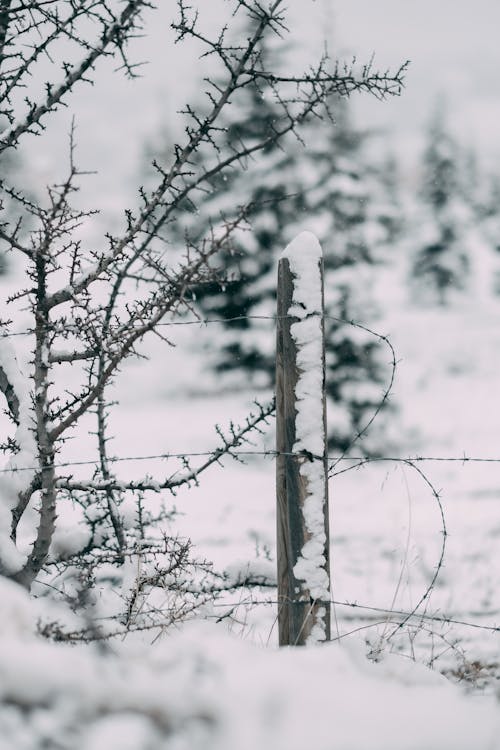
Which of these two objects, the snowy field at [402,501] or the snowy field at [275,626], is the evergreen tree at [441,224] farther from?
the snowy field at [275,626]

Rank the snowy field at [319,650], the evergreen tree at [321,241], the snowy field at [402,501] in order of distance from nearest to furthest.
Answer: the snowy field at [319,650]
the snowy field at [402,501]
the evergreen tree at [321,241]

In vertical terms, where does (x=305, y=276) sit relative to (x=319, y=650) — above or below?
above

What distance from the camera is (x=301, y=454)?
11.6ft

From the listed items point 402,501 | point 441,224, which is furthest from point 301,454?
point 441,224

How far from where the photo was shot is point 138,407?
26.1 m

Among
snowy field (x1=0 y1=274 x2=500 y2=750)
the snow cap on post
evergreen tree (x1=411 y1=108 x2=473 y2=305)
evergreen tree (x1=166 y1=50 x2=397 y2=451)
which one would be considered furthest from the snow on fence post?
evergreen tree (x1=411 y1=108 x2=473 y2=305)

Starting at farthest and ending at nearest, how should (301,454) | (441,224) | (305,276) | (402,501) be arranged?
(441,224) < (402,501) < (305,276) < (301,454)

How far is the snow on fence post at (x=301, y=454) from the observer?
348 centimetres

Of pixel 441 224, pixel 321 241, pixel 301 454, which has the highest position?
pixel 441 224

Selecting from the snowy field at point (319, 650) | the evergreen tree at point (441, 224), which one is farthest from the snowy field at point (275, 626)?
the evergreen tree at point (441, 224)

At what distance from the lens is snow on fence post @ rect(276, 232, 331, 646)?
3484 mm

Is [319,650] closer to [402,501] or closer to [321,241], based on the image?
[402,501]

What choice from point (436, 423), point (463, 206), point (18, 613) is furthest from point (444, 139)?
point (18, 613)

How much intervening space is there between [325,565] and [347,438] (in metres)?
12.6
